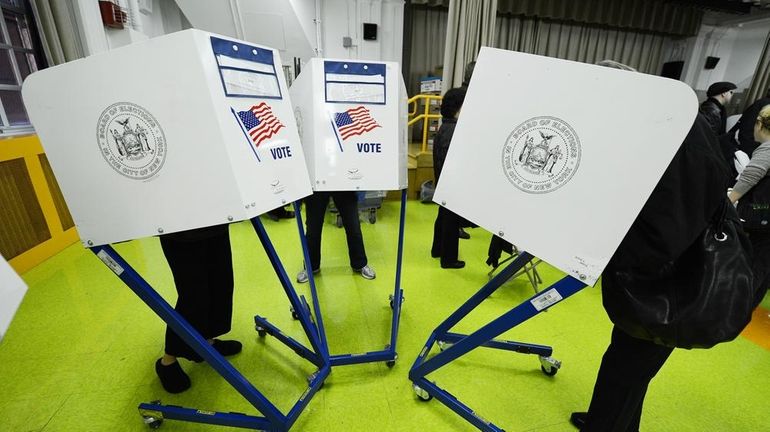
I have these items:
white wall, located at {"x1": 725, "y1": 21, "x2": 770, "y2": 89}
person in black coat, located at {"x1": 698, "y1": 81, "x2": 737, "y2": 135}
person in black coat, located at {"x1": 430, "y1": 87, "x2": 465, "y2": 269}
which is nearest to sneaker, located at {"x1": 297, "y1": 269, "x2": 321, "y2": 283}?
person in black coat, located at {"x1": 430, "y1": 87, "x2": 465, "y2": 269}

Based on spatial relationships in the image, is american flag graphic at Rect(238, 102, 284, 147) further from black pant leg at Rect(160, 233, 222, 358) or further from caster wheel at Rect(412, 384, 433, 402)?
caster wheel at Rect(412, 384, 433, 402)

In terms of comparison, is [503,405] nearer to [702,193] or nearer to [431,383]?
[431,383]

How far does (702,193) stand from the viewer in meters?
0.70

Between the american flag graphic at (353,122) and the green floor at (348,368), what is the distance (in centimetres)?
111

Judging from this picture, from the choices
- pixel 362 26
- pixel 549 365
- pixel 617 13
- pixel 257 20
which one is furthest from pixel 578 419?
pixel 617 13

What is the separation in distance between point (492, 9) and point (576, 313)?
4329 millimetres

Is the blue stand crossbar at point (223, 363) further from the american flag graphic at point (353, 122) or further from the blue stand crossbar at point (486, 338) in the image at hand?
the american flag graphic at point (353, 122)

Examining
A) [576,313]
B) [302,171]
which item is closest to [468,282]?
[576,313]

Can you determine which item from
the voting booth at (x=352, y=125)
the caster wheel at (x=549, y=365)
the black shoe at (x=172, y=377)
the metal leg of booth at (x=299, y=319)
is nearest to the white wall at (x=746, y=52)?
the caster wheel at (x=549, y=365)

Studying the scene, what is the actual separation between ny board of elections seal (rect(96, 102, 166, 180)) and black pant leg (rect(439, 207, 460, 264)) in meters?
1.92

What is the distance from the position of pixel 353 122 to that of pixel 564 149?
96cm

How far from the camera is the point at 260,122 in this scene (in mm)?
990

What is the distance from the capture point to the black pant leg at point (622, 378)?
934mm

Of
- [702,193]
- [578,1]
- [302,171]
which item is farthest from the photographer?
[578,1]
